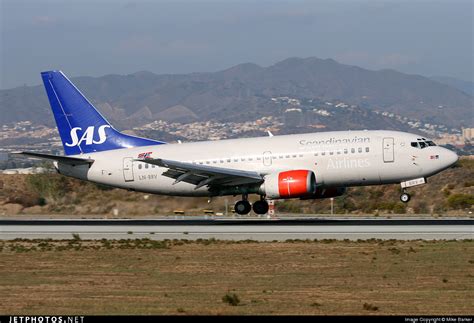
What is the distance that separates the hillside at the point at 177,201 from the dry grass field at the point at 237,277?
17.6 metres

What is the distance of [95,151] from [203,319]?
1347 inches

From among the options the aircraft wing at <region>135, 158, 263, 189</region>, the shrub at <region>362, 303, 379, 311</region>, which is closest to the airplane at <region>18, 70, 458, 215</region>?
the aircraft wing at <region>135, 158, 263, 189</region>

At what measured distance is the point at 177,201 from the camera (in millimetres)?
50969

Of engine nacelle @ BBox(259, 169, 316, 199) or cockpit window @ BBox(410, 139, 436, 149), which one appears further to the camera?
cockpit window @ BBox(410, 139, 436, 149)

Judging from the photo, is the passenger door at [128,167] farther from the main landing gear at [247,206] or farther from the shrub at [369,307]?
the shrub at [369,307]

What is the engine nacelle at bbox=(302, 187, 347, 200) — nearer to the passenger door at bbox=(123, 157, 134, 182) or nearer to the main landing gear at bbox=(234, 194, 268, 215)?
the main landing gear at bbox=(234, 194, 268, 215)

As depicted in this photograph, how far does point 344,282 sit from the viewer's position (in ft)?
80.8

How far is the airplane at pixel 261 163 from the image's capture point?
45906 mm

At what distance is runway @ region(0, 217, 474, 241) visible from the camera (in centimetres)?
3775

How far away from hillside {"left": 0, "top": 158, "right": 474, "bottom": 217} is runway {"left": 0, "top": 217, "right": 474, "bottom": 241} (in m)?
4.04

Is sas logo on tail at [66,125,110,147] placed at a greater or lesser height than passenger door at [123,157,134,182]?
greater

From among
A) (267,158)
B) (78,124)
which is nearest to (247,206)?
(267,158)

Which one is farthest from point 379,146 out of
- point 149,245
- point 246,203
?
point 149,245

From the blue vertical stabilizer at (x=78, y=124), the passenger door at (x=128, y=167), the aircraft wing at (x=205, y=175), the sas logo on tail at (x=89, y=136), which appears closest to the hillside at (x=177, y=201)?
the passenger door at (x=128, y=167)
